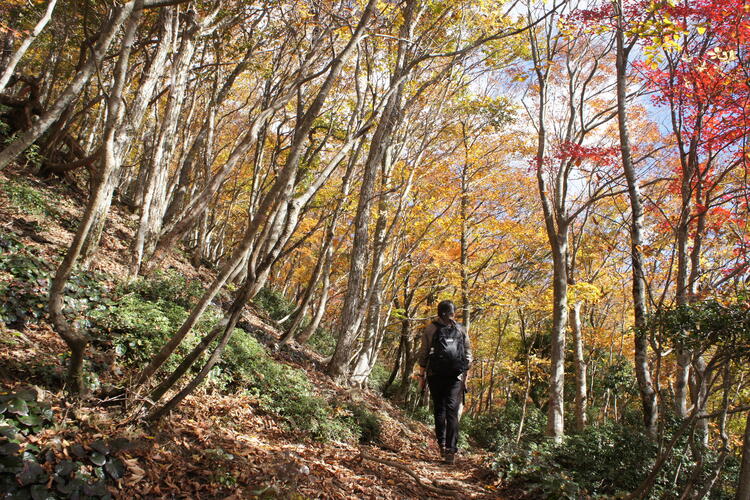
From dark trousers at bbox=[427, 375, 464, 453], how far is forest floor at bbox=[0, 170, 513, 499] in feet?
1.65

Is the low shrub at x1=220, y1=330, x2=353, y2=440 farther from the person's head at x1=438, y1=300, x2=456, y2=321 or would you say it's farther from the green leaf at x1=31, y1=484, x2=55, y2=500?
the green leaf at x1=31, y1=484, x2=55, y2=500

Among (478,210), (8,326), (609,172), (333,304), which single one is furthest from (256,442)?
(333,304)

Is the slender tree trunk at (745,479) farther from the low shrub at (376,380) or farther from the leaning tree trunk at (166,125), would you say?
the low shrub at (376,380)

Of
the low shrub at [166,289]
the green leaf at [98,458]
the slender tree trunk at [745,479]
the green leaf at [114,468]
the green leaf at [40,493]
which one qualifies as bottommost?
the green leaf at [40,493]

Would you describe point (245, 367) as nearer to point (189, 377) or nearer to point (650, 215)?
point (189, 377)

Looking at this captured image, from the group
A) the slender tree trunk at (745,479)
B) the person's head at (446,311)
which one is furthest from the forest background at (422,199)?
the person's head at (446,311)

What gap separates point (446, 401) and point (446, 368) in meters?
0.40

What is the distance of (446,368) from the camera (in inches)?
195

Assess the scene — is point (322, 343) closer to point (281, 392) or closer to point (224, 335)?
point (281, 392)

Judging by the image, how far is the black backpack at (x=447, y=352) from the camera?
→ 16.2 feet

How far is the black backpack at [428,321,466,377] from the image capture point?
4.93m

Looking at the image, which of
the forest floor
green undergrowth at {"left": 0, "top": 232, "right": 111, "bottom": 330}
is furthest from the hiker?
green undergrowth at {"left": 0, "top": 232, "right": 111, "bottom": 330}

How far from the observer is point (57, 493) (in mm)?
2418

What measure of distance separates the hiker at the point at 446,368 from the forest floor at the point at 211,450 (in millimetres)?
514
